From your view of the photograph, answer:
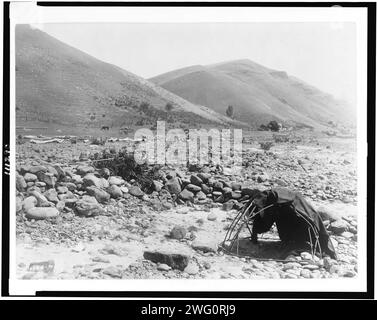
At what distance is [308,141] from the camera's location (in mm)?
4395

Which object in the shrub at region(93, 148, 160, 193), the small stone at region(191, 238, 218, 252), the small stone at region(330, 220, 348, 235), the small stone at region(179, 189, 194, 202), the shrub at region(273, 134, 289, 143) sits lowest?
the small stone at region(191, 238, 218, 252)

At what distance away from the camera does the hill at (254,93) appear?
4.36 meters

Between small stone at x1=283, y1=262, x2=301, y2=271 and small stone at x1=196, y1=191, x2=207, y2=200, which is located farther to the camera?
small stone at x1=196, y1=191, x2=207, y2=200

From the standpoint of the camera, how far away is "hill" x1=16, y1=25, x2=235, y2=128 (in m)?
4.30

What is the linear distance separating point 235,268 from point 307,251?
597 mm

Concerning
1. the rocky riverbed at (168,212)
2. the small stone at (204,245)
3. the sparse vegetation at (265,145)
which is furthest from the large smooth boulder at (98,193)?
the sparse vegetation at (265,145)

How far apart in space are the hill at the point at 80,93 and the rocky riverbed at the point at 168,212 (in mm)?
252

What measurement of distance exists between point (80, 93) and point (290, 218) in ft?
6.50

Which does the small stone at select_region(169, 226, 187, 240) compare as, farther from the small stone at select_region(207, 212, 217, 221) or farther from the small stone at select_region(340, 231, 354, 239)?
the small stone at select_region(340, 231, 354, 239)

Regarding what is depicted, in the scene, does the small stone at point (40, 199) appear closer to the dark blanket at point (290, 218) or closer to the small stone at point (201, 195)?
the small stone at point (201, 195)

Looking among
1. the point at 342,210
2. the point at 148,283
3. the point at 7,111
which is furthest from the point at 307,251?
the point at 7,111

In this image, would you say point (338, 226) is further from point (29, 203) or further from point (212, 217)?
point (29, 203)

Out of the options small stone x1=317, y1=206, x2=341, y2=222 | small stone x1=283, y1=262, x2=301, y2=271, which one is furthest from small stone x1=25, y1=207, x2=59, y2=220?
small stone x1=317, y1=206, x2=341, y2=222

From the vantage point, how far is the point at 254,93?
4.44 metres
